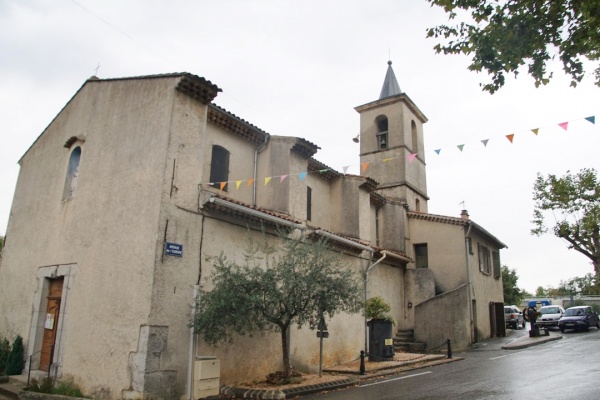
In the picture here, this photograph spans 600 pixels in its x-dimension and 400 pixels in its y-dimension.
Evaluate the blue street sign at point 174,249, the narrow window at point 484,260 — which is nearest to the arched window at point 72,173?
the blue street sign at point 174,249

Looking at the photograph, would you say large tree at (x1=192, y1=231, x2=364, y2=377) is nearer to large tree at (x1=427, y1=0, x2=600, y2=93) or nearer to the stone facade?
the stone facade

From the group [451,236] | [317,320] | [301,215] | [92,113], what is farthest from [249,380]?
[451,236]

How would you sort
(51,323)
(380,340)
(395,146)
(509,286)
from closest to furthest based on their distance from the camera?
(51,323)
(380,340)
(395,146)
(509,286)

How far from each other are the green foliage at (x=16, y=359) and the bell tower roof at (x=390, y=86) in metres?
23.2

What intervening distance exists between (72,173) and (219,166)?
14.1 feet

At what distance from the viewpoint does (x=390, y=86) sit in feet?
98.4

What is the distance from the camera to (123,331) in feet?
31.9

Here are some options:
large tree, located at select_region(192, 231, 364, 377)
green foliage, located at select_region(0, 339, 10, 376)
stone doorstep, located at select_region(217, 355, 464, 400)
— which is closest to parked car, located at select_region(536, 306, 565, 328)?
stone doorstep, located at select_region(217, 355, 464, 400)

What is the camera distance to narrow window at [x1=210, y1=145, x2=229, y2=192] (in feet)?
45.2

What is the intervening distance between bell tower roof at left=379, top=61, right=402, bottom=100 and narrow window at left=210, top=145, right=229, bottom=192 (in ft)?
55.8

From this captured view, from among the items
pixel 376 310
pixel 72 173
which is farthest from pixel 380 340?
pixel 72 173

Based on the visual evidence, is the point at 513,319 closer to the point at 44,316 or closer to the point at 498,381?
the point at 498,381

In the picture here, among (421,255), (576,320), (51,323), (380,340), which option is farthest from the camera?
(576,320)

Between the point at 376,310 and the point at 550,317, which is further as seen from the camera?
the point at 550,317
